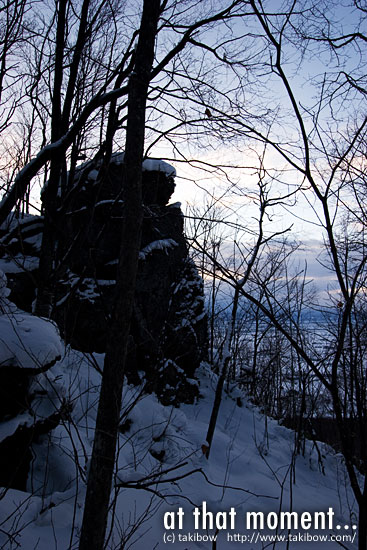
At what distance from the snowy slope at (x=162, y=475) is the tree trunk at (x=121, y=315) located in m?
0.12

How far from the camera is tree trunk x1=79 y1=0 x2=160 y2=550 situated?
154cm

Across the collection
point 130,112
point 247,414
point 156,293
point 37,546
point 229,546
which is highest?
point 156,293

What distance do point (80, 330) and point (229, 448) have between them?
4.21 m

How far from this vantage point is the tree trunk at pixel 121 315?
1.54 m

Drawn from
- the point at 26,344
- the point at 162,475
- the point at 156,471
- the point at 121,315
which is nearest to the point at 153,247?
the point at 162,475

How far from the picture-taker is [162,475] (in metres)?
4.56

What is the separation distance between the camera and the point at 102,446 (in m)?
1.55

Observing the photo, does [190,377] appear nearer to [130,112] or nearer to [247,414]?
[247,414]

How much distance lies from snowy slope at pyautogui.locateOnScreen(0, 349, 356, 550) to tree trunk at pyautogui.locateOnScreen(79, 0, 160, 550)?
0.12 m

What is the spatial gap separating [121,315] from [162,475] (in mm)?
3921

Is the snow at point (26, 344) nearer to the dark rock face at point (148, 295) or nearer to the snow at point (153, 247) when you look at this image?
the dark rock face at point (148, 295)

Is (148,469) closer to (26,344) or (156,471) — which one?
(156,471)

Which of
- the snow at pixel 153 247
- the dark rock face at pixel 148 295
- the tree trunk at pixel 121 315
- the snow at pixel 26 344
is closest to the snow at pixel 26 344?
the snow at pixel 26 344

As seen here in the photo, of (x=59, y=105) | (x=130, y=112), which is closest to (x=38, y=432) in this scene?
(x=130, y=112)
